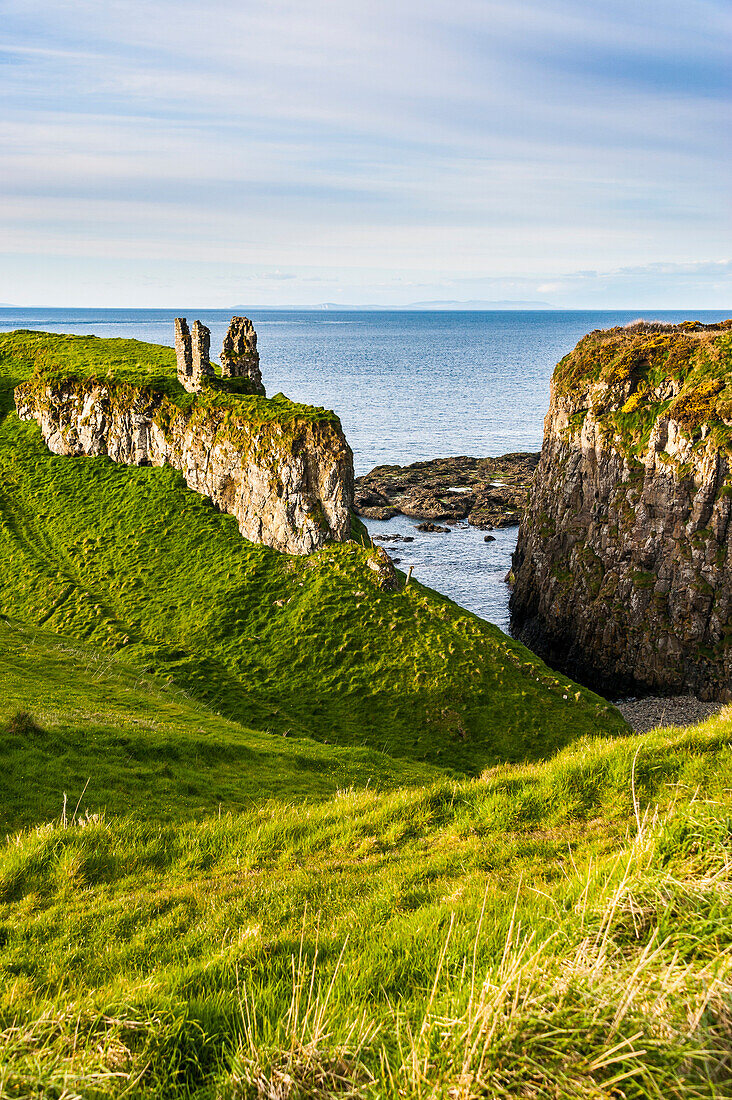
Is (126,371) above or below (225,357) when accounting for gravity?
below

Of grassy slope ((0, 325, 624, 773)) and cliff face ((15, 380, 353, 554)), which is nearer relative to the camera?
grassy slope ((0, 325, 624, 773))

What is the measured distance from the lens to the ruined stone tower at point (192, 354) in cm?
4678

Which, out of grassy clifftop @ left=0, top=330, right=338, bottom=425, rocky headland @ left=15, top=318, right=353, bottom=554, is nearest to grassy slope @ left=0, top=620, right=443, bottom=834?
rocky headland @ left=15, top=318, right=353, bottom=554

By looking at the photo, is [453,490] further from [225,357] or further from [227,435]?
[227,435]

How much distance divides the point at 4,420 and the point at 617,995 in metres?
63.9

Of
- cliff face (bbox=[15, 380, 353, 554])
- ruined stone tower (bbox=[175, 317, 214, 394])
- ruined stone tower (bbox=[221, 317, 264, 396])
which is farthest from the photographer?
ruined stone tower (bbox=[221, 317, 264, 396])

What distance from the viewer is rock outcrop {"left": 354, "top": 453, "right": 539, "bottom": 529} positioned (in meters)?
79.6

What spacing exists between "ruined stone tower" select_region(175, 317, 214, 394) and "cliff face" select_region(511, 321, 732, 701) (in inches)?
1067

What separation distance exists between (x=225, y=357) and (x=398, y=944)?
47.5m

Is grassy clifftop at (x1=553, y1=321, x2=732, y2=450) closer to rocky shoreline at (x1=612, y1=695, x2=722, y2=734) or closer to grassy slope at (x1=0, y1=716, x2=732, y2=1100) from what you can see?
rocky shoreline at (x1=612, y1=695, x2=722, y2=734)

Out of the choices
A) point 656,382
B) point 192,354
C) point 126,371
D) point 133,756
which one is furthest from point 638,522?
point 126,371

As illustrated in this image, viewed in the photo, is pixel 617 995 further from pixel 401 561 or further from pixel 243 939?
pixel 401 561

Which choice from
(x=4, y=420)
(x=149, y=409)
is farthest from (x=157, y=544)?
(x=4, y=420)

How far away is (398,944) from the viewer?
6.41m
